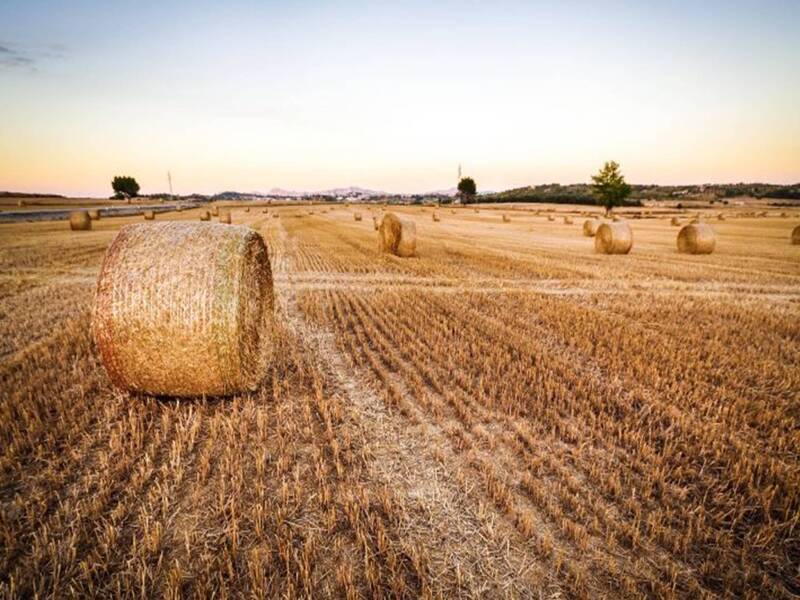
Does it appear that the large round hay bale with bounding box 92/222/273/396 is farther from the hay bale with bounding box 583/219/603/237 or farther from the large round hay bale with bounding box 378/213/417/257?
the hay bale with bounding box 583/219/603/237

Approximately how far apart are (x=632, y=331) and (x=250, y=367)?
7.23 m

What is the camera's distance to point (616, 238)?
19.9 m

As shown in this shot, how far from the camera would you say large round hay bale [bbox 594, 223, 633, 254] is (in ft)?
65.3

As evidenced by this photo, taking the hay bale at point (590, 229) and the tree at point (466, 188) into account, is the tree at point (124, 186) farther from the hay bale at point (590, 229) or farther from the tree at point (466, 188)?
the hay bale at point (590, 229)

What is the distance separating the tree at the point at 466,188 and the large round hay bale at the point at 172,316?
379 ft

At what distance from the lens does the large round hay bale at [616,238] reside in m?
19.9

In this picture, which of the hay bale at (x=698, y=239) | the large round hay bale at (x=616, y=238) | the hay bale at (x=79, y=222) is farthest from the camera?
the hay bale at (x=79, y=222)

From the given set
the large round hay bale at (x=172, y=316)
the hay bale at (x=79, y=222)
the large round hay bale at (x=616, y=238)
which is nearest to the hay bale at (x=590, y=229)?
the large round hay bale at (x=616, y=238)

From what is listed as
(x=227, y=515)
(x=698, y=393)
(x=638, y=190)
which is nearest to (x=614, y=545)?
(x=227, y=515)

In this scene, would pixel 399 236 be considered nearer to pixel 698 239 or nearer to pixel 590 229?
pixel 698 239

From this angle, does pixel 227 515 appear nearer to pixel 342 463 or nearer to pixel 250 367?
pixel 342 463

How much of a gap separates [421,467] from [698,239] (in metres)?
21.1

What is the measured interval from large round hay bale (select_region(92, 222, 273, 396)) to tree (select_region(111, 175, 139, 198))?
132 metres

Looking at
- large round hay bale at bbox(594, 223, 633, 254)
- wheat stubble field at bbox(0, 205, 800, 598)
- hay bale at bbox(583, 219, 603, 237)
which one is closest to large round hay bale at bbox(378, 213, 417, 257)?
large round hay bale at bbox(594, 223, 633, 254)
